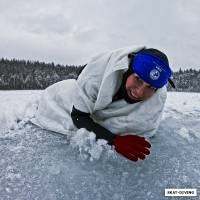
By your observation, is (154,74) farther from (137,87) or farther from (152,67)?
(137,87)

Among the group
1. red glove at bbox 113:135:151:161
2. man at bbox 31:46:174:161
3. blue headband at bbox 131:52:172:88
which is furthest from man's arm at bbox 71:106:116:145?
blue headband at bbox 131:52:172:88

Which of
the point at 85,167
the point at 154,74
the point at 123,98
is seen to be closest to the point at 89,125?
the point at 123,98

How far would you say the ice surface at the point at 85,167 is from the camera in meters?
2.03

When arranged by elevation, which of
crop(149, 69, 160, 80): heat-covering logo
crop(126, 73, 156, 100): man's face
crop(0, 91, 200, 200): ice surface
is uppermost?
crop(149, 69, 160, 80): heat-covering logo

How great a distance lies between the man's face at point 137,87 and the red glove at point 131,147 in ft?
0.94

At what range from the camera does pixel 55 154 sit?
2500 mm

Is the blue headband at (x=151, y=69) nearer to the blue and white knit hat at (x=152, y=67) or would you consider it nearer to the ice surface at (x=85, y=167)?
the blue and white knit hat at (x=152, y=67)

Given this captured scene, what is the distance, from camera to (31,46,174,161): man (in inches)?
97.0

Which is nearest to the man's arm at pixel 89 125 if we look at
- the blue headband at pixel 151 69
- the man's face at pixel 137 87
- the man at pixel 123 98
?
the man at pixel 123 98

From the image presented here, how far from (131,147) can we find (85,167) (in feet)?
1.03

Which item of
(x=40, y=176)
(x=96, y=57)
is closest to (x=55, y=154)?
(x=40, y=176)

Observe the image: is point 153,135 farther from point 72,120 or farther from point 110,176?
point 110,176

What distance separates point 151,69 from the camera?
244cm

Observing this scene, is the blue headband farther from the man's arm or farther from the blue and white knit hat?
the man's arm
